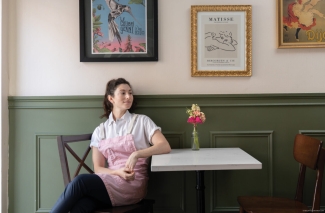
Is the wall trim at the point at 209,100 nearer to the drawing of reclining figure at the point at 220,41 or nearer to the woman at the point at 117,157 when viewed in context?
the woman at the point at 117,157

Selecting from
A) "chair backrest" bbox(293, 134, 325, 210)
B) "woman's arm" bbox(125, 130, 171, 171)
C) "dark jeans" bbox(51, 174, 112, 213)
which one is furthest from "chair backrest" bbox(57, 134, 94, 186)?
"chair backrest" bbox(293, 134, 325, 210)

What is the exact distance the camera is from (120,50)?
2824 millimetres

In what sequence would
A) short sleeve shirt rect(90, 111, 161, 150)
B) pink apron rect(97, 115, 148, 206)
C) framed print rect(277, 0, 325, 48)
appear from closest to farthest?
pink apron rect(97, 115, 148, 206) → short sleeve shirt rect(90, 111, 161, 150) → framed print rect(277, 0, 325, 48)

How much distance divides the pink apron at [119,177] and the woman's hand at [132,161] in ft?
0.32

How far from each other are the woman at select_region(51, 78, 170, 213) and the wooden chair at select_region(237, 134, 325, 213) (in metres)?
0.67

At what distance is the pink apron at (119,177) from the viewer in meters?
2.25

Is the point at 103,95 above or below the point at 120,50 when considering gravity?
below

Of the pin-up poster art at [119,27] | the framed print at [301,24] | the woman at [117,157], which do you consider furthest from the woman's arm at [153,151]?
the framed print at [301,24]

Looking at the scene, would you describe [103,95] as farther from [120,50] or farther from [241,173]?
[241,173]

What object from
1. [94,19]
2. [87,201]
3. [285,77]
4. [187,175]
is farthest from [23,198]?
[285,77]

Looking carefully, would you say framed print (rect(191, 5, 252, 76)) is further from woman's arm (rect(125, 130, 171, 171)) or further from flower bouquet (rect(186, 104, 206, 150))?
woman's arm (rect(125, 130, 171, 171))

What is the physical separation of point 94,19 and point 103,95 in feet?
2.04

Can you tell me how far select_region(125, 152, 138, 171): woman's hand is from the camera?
7.47ft

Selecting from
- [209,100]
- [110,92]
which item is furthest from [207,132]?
[110,92]
